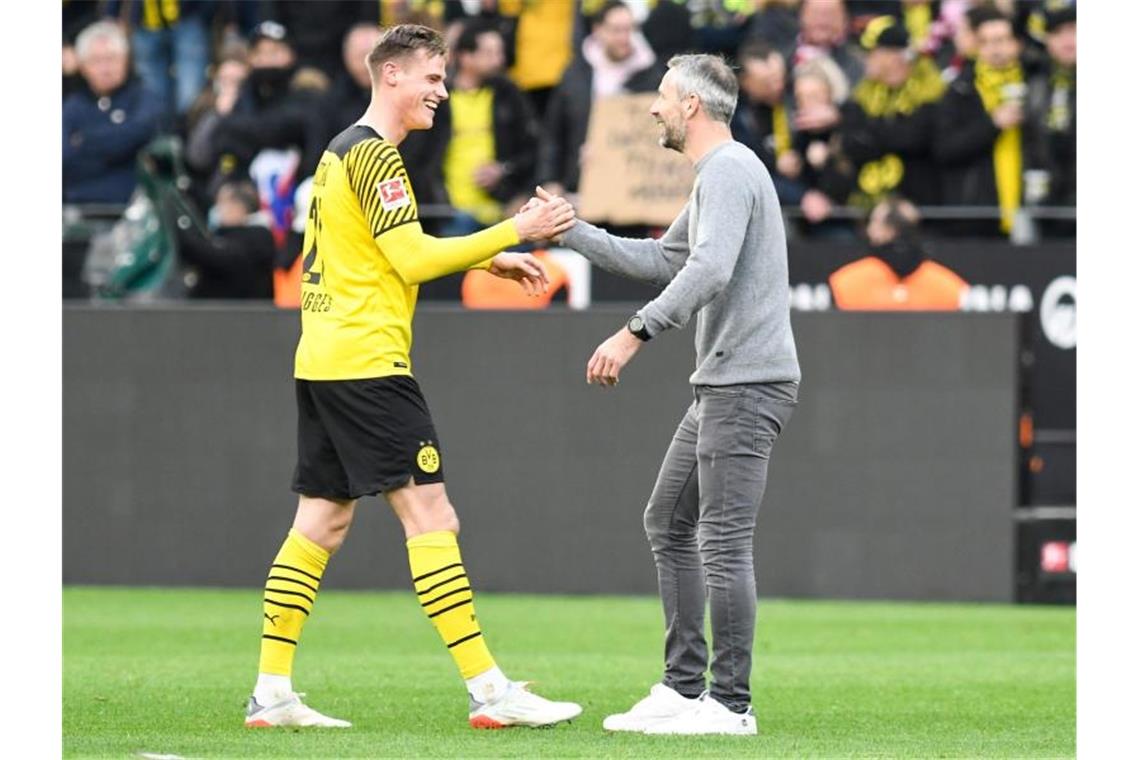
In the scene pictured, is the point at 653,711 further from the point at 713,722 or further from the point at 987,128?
the point at 987,128

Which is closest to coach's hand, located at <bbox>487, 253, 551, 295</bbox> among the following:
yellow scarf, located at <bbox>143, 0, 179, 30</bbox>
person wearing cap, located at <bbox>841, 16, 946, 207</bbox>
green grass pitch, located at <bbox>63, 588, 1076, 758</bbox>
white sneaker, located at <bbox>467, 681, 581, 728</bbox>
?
white sneaker, located at <bbox>467, 681, 581, 728</bbox>

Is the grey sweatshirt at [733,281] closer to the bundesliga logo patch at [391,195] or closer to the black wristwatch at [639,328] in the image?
the black wristwatch at [639,328]

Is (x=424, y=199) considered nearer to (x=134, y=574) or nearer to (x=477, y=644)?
(x=134, y=574)

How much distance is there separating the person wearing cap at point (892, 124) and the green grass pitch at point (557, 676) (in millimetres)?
2977

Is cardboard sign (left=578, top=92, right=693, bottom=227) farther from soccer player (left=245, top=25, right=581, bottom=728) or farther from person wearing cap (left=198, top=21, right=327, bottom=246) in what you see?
soccer player (left=245, top=25, right=581, bottom=728)

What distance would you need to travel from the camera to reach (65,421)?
13.3m

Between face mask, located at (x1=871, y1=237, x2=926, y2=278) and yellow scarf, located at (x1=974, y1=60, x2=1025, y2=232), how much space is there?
3.53 ft

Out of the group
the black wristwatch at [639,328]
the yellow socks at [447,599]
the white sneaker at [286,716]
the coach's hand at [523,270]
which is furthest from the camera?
the coach's hand at [523,270]

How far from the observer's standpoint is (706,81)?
23.2ft

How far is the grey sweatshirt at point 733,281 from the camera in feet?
22.5

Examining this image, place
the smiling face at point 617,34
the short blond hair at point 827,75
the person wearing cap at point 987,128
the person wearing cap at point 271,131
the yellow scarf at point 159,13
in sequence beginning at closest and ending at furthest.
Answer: the person wearing cap at point 987,128 → the short blond hair at point 827,75 → the smiling face at point 617,34 → the person wearing cap at point 271,131 → the yellow scarf at point 159,13

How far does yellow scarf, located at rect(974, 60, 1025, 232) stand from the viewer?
14.1 m

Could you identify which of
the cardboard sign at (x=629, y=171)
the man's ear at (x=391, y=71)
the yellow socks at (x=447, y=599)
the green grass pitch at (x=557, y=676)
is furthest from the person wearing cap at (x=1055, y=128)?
the yellow socks at (x=447, y=599)

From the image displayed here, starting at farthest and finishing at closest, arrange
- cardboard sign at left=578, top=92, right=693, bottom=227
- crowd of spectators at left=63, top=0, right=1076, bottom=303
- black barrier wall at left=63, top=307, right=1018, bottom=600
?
1. crowd of spectators at left=63, top=0, right=1076, bottom=303
2. cardboard sign at left=578, top=92, right=693, bottom=227
3. black barrier wall at left=63, top=307, right=1018, bottom=600
